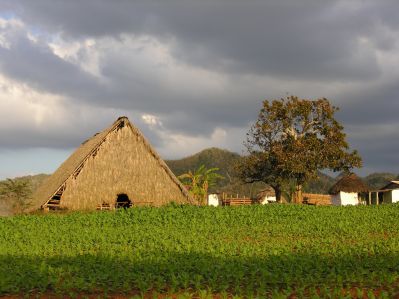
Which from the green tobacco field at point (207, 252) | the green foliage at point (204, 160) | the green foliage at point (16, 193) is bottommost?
the green tobacco field at point (207, 252)

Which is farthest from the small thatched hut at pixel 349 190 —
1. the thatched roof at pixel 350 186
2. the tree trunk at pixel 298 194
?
the tree trunk at pixel 298 194

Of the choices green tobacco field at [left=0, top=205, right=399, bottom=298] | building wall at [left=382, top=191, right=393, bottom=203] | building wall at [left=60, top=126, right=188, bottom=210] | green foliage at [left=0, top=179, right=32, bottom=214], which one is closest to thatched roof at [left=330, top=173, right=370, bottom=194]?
building wall at [left=382, top=191, right=393, bottom=203]

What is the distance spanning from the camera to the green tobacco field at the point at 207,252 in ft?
35.0

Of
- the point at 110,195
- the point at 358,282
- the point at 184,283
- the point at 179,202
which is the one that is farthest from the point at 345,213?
the point at 184,283

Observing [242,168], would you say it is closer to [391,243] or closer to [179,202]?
[179,202]

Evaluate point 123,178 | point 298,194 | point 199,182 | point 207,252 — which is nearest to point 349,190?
point 298,194

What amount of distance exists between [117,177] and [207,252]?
14654 mm

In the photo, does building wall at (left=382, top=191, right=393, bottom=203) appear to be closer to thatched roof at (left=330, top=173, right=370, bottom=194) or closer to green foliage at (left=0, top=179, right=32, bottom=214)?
thatched roof at (left=330, top=173, right=370, bottom=194)

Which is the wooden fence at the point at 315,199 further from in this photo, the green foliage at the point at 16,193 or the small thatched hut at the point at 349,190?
the green foliage at the point at 16,193

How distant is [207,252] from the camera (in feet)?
52.0

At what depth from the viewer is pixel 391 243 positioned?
18188 millimetres

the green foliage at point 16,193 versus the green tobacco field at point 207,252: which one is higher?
the green foliage at point 16,193

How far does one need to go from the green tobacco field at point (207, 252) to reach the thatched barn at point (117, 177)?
2341 mm

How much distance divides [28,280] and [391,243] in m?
12.6
